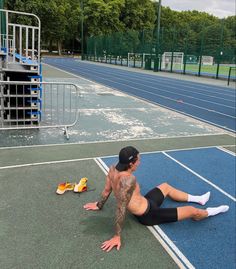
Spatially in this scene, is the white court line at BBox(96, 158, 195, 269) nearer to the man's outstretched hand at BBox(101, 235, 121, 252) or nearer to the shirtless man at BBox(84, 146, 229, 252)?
the shirtless man at BBox(84, 146, 229, 252)

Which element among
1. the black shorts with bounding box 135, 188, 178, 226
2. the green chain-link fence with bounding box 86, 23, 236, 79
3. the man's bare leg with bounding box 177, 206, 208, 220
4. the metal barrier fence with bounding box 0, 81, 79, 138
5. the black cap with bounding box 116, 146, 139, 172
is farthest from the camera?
the green chain-link fence with bounding box 86, 23, 236, 79

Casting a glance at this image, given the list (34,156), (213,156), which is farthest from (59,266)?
(213,156)

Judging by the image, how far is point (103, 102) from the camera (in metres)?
13.6

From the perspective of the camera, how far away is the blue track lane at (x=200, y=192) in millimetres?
3764

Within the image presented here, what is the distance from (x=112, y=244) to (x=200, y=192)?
2185 mm

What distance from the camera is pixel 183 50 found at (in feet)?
102

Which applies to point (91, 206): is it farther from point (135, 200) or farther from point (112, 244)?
point (112, 244)

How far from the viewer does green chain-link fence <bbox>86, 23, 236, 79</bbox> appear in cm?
2933

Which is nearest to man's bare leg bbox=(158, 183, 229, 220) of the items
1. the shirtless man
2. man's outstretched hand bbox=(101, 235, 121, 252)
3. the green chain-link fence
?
the shirtless man

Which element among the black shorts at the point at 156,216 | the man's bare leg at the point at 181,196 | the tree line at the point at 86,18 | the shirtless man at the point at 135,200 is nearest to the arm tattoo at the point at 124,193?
the shirtless man at the point at 135,200

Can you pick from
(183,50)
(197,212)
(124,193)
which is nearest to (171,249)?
(197,212)

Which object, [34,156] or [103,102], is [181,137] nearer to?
[34,156]

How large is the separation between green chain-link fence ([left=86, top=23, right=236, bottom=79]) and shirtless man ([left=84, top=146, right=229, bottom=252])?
80.6 feet

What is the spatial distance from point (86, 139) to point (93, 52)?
150 ft
